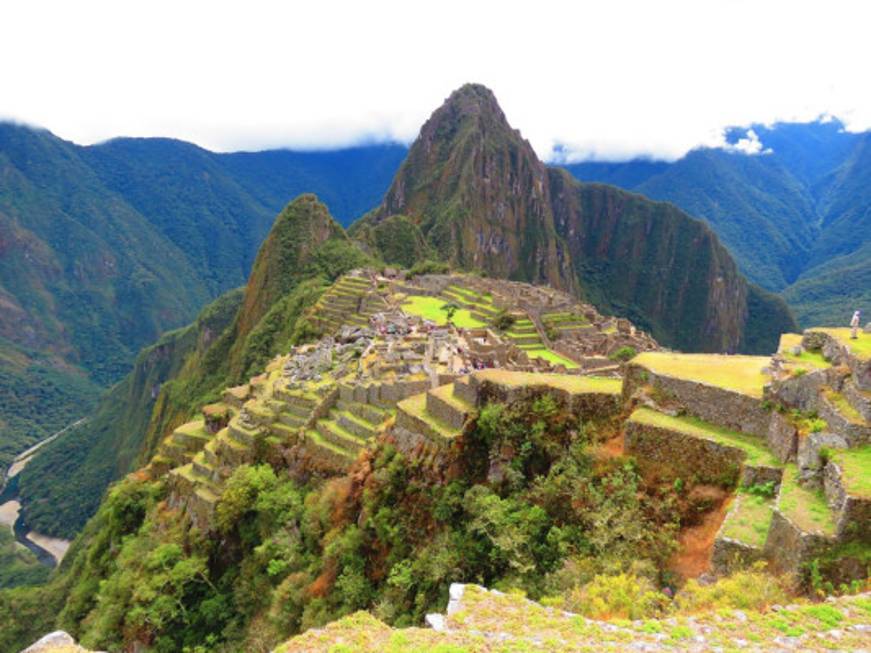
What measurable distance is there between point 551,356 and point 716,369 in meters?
36.8

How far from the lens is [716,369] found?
13625mm

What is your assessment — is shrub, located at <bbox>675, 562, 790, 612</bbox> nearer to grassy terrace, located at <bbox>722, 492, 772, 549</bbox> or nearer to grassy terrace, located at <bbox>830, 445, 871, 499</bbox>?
grassy terrace, located at <bbox>722, 492, 772, 549</bbox>

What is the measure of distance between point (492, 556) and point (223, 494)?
1367cm

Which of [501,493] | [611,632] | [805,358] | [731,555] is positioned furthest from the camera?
[501,493]

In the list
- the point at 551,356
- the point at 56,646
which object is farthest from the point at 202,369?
the point at 56,646

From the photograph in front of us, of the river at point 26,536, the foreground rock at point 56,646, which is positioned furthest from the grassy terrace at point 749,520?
the river at point 26,536

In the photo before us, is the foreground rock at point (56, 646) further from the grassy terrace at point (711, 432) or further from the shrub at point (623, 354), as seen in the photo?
the shrub at point (623, 354)

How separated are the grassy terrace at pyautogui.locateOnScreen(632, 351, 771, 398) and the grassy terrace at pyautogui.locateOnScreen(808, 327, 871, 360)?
1.62m

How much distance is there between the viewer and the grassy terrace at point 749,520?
9.16m

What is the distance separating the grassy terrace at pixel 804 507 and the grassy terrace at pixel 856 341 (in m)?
2.66

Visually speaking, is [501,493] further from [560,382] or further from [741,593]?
[741,593]

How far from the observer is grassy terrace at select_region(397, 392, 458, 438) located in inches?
620

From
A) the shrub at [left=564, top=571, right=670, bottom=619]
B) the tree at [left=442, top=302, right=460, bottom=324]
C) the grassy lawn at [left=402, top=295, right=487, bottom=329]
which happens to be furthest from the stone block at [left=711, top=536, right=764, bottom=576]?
the tree at [left=442, top=302, right=460, bottom=324]

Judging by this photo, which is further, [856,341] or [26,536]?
[26,536]
